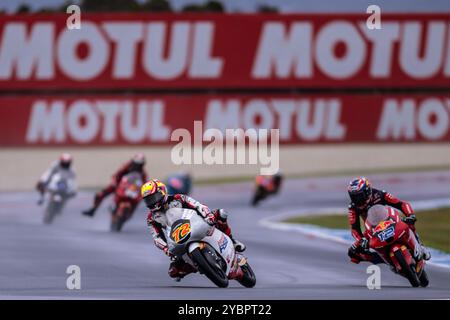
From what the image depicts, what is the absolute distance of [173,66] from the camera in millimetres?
34906

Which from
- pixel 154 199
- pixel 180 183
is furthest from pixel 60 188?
pixel 154 199

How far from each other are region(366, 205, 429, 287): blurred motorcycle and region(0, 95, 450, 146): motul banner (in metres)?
22.1

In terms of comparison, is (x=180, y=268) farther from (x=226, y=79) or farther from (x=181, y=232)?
(x=226, y=79)

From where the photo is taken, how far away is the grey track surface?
11703mm

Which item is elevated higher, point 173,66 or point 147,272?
point 173,66

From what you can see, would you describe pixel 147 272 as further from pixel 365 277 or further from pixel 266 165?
pixel 266 165

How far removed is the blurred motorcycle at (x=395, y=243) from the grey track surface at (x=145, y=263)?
0.83 feet

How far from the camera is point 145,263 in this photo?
51.5ft

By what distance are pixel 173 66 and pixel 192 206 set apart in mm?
23201

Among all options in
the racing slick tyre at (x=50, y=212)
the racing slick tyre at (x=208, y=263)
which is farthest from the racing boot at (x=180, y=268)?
the racing slick tyre at (x=50, y=212)

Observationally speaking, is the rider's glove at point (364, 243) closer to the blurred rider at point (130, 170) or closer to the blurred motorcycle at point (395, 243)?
the blurred motorcycle at point (395, 243)
